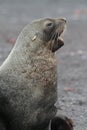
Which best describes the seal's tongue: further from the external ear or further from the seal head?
the external ear

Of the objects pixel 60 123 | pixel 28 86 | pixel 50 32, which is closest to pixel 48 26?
pixel 50 32

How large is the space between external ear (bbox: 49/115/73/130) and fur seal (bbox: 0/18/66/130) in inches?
10.7

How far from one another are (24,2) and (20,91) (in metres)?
19.4

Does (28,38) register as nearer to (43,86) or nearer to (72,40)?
(43,86)

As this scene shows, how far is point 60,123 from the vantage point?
7270 mm

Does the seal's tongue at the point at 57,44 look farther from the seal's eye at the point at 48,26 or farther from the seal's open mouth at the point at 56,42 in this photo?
the seal's eye at the point at 48,26

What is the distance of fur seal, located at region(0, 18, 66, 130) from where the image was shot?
6777 millimetres

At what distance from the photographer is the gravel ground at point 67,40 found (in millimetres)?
9733

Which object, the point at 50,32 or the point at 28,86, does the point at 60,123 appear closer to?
the point at 28,86

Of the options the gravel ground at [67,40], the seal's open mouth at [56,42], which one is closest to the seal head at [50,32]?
the seal's open mouth at [56,42]

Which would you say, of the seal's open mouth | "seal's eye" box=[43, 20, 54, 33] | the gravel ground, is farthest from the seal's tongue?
the gravel ground

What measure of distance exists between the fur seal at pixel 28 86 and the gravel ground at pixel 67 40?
4.32ft

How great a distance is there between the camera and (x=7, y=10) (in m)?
23.4

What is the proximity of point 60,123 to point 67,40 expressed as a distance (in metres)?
10.4
